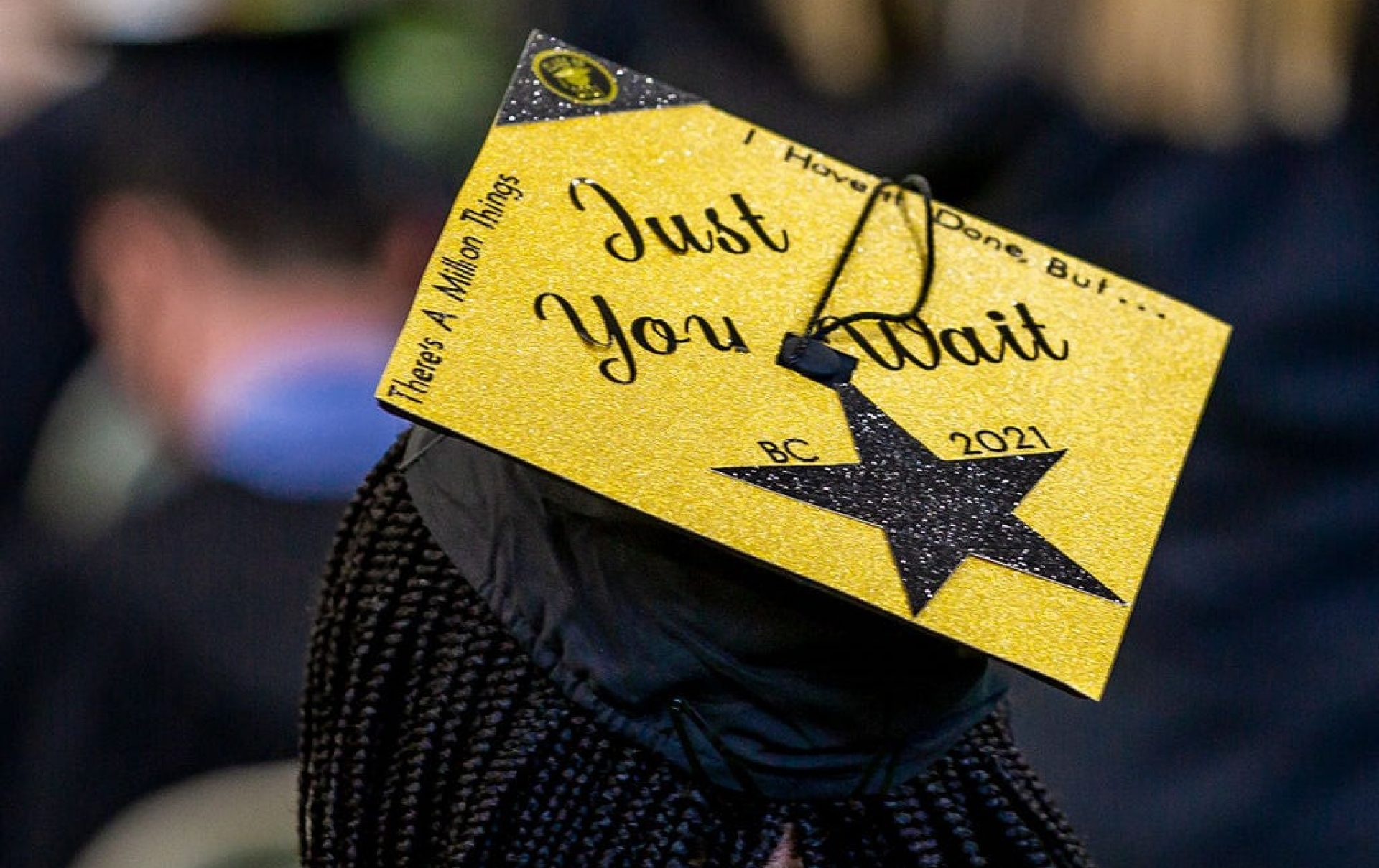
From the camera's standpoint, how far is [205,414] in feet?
4.59

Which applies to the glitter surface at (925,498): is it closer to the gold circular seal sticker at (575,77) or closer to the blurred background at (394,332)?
the gold circular seal sticker at (575,77)

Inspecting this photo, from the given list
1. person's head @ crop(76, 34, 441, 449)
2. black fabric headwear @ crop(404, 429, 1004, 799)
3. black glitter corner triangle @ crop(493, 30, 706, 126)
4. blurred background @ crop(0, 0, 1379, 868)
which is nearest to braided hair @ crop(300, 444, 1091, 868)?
→ black fabric headwear @ crop(404, 429, 1004, 799)

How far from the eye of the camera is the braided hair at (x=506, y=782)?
1.72ft

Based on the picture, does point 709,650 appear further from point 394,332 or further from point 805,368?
point 394,332

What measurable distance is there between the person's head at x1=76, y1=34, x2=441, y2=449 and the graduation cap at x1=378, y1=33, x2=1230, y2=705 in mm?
951

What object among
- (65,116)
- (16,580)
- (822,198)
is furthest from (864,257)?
(65,116)

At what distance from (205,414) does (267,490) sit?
10 cm

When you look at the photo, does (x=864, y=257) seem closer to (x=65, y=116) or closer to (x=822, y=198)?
(x=822, y=198)

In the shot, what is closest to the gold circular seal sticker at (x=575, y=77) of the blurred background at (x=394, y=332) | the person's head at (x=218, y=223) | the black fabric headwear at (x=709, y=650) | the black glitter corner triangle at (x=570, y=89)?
the black glitter corner triangle at (x=570, y=89)

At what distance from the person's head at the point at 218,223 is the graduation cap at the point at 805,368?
0.95 metres

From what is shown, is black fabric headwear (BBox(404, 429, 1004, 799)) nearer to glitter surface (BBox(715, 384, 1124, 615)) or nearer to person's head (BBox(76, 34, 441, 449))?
glitter surface (BBox(715, 384, 1124, 615))

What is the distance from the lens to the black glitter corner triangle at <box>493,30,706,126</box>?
55 cm

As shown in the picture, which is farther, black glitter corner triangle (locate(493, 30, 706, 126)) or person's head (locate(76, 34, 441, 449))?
person's head (locate(76, 34, 441, 449))

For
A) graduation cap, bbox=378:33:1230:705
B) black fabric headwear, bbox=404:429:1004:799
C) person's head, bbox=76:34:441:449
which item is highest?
graduation cap, bbox=378:33:1230:705
